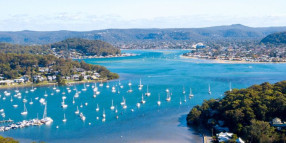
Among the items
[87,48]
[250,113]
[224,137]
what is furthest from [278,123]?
[87,48]

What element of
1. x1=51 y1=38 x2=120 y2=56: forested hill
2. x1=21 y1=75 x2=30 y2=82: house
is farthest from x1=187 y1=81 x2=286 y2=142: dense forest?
x1=51 y1=38 x2=120 y2=56: forested hill

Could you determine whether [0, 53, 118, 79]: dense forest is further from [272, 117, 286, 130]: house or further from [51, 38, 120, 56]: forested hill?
[51, 38, 120, 56]: forested hill

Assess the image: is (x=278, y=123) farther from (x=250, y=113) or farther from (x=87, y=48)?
(x=87, y=48)

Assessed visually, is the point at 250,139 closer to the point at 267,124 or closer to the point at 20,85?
the point at 267,124

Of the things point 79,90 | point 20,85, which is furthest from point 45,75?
point 79,90

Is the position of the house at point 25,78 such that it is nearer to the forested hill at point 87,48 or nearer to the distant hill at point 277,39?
the forested hill at point 87,48
